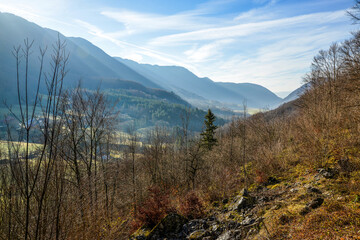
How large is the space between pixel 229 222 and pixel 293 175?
3.99m

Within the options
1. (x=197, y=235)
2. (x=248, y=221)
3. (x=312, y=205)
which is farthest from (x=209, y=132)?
(x=312, y=205)

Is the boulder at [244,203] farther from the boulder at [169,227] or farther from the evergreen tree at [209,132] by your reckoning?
the evergreen tree at [209,132]

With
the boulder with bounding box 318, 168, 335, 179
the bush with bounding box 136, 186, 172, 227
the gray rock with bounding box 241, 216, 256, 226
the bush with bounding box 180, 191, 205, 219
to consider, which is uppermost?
the boulder with bounding box 318, 168, 335, 179

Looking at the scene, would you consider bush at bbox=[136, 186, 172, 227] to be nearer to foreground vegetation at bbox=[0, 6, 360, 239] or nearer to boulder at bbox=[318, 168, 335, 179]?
foreground vegetation at bbox=[0, 6, 360, 239]

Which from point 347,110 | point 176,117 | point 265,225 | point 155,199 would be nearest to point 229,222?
point 265,225

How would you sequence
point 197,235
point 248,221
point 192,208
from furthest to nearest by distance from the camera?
point 192,208, point 197,235, point 248,221

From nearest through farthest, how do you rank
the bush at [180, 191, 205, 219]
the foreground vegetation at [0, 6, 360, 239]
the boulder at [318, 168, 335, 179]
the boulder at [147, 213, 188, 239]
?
the foreground vegetation at [0, 6, 360, 239] → the boulder at [318, 168, 335, 179] → the boulder at [147, 213, 188, 239] → the bush at [180, 191, 205, 219]

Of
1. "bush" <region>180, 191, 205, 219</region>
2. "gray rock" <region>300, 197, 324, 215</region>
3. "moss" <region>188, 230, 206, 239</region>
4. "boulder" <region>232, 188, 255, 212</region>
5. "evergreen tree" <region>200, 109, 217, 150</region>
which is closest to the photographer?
"gray rock" <region>300, 197, 324, 215</region>

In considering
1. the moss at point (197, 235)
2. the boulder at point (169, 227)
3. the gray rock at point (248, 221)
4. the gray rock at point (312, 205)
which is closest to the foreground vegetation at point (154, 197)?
the gray rock at point (312, 205)

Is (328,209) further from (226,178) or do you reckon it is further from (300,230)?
(226,178)

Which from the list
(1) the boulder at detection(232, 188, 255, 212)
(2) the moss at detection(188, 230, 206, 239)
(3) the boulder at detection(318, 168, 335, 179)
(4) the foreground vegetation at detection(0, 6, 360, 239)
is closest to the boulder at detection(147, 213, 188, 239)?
(4) the foreground vegetation at detection(0, 6, 360, 239)

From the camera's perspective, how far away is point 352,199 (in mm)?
4973

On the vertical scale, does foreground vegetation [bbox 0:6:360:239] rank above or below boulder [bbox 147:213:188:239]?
above

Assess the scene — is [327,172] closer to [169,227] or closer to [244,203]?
[244,203]
